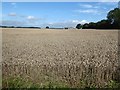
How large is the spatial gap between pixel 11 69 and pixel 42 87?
267cm

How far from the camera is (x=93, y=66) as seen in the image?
36.4ft

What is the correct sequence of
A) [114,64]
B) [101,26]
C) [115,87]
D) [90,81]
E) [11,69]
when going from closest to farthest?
[115,87], [90,81], [11,69], [114,64], [101,26]

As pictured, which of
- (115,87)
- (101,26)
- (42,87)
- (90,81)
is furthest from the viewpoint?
(101,26)

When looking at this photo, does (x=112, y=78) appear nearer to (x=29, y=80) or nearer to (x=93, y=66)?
(x=93, y=66)

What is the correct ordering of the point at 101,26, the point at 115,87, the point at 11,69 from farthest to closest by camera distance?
the point at 101,26 → the point at 11,69 → the point at 115,87

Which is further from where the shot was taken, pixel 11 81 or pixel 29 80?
pixel 29 80

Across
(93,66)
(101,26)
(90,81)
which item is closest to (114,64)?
(93,66)

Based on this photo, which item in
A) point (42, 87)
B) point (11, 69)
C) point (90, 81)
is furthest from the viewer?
point (11, 69)

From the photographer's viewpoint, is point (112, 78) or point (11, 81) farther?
point (112, 78)

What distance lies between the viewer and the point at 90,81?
9.88 metres

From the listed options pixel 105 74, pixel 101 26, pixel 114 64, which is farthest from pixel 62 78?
pixel 101 26

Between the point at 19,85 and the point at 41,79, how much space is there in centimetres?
A: 133

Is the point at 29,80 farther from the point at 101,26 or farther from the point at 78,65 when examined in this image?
the point at 101,26

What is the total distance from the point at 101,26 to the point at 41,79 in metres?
64.8
